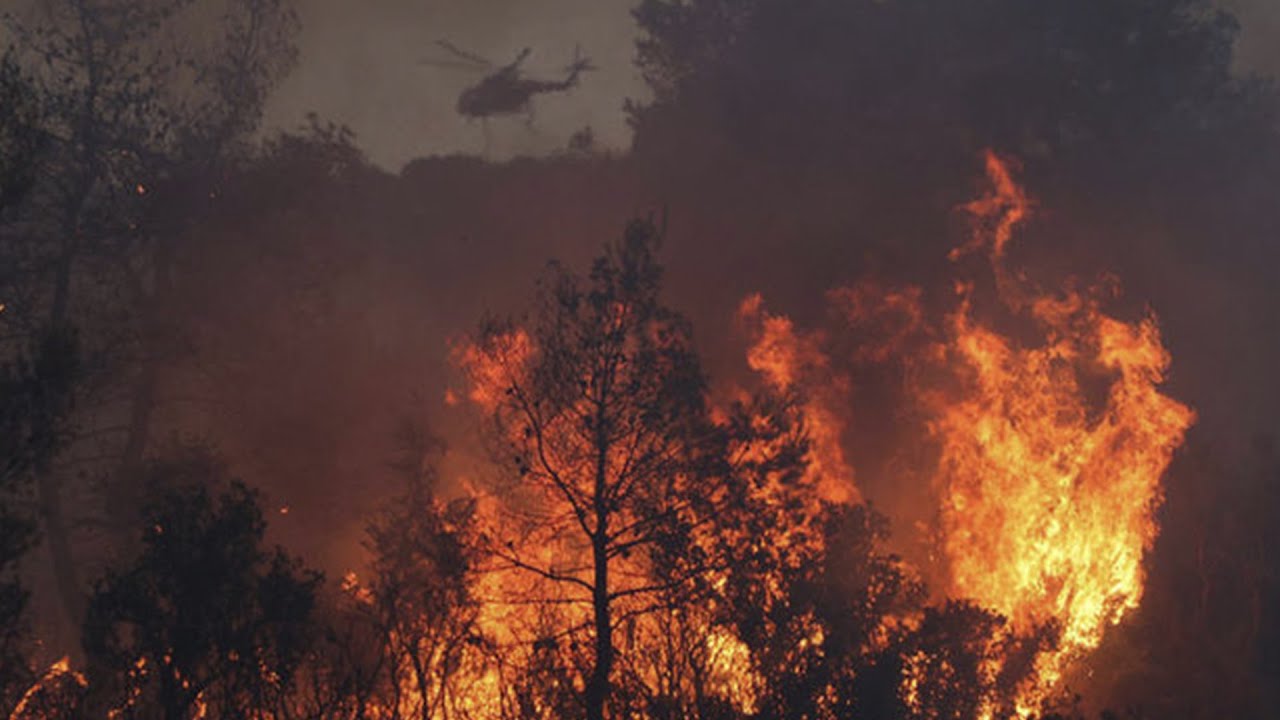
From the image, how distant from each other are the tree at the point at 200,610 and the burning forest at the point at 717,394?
0.19 feet

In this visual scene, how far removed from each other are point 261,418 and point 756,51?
2498 centimetres

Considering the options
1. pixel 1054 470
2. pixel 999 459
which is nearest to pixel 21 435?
pixel 999 459

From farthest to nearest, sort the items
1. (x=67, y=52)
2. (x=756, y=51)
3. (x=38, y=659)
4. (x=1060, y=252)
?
1. (x=756, y=51)
2. (x=1060, y=252)
3. (x=38, y=659)
4. (x=67, y=52)

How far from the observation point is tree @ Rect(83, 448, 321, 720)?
1055 centimetres

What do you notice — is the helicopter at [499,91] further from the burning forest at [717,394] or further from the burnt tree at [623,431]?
the burnt tree at [623,431]

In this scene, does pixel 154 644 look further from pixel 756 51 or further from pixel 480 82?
pixel 480 82

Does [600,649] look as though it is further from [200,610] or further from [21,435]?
[21,435]

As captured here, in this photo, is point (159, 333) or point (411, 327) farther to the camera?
point (411, 327)

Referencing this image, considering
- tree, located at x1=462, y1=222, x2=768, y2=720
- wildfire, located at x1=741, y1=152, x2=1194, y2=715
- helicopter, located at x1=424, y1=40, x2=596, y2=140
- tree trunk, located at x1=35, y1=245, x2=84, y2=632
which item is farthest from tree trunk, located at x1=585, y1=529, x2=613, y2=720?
helicopter, located at x1=424, y1=40, x2=596, y2=140

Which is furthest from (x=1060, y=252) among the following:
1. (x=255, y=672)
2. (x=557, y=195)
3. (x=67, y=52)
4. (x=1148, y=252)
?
(x=67, y=52)

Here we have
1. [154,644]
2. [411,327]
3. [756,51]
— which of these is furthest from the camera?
[411,327]

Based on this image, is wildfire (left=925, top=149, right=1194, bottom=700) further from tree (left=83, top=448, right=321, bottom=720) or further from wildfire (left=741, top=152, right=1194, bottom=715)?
tree (left=83, top=448, right=321, bottom=720)

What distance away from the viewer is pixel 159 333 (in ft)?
82.9

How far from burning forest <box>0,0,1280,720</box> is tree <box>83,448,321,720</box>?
57mm
